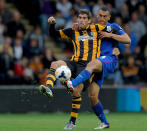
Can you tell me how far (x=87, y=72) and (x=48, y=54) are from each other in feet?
20.8

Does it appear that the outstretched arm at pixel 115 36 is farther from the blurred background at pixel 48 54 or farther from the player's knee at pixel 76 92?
the blurred background at pixel 48 54

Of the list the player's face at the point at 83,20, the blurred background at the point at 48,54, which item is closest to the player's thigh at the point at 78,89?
the player's face at the point at 83,20

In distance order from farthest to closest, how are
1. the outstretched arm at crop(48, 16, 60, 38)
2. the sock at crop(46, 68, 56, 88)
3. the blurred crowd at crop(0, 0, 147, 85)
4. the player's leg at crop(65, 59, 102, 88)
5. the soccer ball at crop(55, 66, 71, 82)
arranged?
the blurred crowd at crop(0, 0, 147, 85) → the outstretched arm at crop(48, 16, 60, 38) → the sock at crop(46, 68, 56, 88) → the player's leg at crop(65, 59, 102, 88) → the soccer ball at crop(55, 66, 71, 82)

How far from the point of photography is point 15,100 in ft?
42.3

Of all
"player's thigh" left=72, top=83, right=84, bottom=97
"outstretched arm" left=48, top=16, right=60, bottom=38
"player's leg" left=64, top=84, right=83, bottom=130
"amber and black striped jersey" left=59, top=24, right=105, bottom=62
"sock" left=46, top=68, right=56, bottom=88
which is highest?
"outstretched arm" left=48, top=16, right=60, bottom=38

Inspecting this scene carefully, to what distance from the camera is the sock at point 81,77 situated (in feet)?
26.0

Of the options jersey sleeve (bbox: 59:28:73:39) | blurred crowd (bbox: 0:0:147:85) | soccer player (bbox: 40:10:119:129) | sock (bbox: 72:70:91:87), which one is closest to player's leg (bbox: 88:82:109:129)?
soccer player (bbox: 40:10:119:129)

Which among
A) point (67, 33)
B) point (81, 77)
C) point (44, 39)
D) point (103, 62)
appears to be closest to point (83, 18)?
point (67, 33)

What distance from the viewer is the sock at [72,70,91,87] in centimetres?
792

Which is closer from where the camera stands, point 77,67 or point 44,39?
point 77,67

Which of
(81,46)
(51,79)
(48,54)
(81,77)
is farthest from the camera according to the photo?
(48,54)

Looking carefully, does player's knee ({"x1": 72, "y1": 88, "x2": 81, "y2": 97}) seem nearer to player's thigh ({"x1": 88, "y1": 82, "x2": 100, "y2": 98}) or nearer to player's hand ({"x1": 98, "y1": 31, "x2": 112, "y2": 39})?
player's thigh ({"x1": 88, "y1": 82, "x2": 100, "y2": 98})

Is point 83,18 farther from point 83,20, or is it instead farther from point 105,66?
point 105,66

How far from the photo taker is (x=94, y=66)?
825 centimetres
